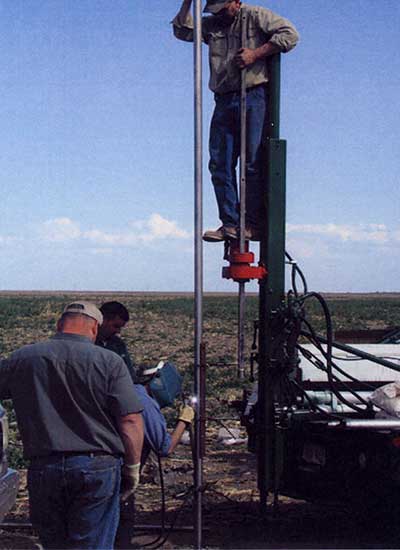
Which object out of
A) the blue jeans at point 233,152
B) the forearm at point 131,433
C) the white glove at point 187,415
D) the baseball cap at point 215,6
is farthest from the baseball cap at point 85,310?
the baseball cap at point 215,6

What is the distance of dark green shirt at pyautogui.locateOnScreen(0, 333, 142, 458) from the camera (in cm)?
432

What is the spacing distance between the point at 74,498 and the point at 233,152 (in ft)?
8.67

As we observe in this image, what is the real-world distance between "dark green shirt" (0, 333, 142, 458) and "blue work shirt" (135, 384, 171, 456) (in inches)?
28.4

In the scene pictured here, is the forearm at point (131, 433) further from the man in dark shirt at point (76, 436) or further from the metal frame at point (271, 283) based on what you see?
the metal frame at point (271, 283)

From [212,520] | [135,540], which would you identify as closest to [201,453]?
[135,540]

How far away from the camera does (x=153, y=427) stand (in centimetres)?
516

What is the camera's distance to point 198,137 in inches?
203

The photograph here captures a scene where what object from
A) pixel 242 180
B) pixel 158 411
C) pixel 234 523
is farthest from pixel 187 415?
pixel 234 523

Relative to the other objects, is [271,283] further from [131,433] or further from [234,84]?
[131,433]

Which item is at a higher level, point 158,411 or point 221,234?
point 221,234

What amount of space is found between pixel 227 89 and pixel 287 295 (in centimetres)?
150

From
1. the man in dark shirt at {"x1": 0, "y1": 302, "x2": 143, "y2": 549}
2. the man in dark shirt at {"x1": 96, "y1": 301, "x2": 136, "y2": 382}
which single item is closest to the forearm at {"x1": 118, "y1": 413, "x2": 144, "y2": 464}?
the man in dark shirt at {"x1": 0, "y1": 302, "x2": 143, "y2": 549}

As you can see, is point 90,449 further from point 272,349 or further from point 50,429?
point 272,349

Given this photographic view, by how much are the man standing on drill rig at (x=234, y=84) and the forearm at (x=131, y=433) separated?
1.62 meters
